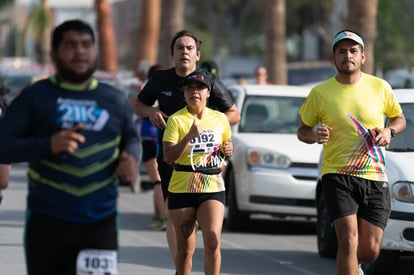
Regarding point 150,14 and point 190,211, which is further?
point 150,14

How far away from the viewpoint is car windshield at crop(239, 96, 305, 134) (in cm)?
1484

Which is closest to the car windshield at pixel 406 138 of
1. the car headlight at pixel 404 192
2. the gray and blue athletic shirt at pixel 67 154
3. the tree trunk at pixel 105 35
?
the car headlight at pixel 404 192

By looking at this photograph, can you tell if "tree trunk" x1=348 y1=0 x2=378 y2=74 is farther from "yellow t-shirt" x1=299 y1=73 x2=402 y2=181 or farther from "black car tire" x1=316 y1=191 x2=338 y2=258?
"yellow t-shirt" x1=299 y1=73 x2=402 y2=181

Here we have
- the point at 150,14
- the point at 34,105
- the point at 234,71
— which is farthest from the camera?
the point at 234,71

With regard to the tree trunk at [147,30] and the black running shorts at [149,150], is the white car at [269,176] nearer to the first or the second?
the black running shorts at [149,150]

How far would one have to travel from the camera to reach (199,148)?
8.72m

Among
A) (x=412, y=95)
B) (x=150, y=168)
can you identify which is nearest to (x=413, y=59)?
(x=150, y=168)

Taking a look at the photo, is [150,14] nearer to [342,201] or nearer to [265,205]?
[265,205]

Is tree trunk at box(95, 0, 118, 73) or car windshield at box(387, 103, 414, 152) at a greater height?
car windshield at box(387, 103, 414, 152)

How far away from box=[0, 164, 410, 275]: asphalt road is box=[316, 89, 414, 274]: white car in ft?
A: 2.62

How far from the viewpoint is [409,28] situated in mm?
39844

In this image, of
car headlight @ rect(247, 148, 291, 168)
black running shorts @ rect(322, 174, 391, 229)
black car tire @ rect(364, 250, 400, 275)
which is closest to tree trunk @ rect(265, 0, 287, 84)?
car headlight @ rect(247, 148, 291, 168)

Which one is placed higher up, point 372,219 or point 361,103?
point 361,103

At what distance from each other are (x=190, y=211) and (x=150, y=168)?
19.4 ft
